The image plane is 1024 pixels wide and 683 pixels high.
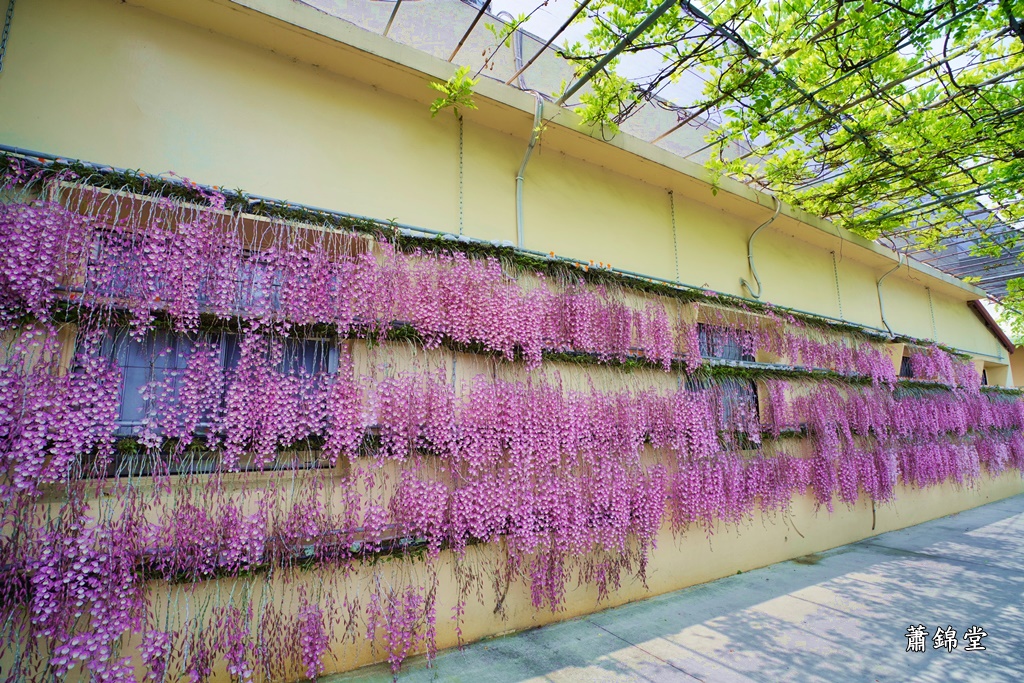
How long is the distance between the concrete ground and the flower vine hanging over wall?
0.98 feet

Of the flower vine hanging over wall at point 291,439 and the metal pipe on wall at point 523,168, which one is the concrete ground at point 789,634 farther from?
the metal pipe on wall at point 523,168

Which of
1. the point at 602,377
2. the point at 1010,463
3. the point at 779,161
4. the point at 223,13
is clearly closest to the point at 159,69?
the point at 223,13

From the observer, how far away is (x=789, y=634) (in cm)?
306

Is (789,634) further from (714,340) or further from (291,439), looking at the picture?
(291,439)

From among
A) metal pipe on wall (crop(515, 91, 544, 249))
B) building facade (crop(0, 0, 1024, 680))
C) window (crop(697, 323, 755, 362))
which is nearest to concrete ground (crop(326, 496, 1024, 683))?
building facade (crop(0, 0, 1024, 680))

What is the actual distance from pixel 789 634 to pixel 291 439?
10.6 ft

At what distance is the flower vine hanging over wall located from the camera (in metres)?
1.96

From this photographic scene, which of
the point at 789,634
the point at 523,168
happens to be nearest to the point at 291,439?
the point at 523,168

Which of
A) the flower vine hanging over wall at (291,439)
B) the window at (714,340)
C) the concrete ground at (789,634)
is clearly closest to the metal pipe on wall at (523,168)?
the flower vine hanging over wall at (291,439)

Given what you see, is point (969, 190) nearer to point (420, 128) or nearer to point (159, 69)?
point (420, 128)

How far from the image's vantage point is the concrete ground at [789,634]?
2.57m

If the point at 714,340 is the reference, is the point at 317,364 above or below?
below

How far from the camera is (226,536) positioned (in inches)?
86.9

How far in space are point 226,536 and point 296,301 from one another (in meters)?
1.15
